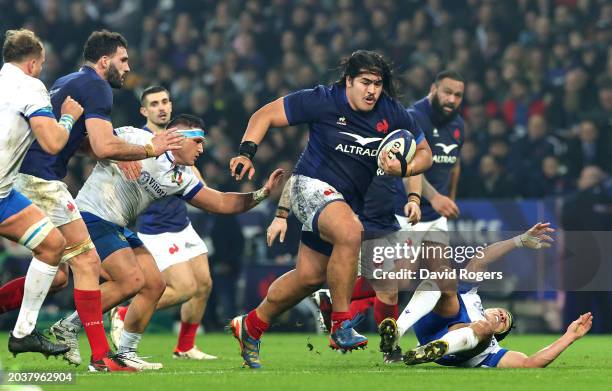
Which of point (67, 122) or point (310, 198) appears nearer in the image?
point (67, 122)

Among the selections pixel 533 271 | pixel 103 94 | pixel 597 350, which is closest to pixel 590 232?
pixel 533 271

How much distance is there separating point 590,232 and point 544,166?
1.44 metres

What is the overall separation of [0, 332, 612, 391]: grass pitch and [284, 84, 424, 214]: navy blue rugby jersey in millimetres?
1531

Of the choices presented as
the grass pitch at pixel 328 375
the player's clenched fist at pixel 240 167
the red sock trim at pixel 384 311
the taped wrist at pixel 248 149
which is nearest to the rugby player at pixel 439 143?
the red sock trim at pixel 384 311

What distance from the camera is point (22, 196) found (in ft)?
28.8

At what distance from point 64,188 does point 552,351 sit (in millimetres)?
3864

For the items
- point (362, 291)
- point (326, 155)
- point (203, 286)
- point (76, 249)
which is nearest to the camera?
point (76, 249)

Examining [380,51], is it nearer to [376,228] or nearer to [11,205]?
[376,228]

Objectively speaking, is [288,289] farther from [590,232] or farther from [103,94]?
[590,232]

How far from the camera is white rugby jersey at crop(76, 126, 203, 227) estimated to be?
977 centimetres

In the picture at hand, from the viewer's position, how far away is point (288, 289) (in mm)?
9555

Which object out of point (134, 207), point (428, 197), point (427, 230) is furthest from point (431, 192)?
point (134, 207)

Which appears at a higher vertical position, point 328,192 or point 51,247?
point 328,192

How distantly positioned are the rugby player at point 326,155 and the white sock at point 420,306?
614 millimetres
